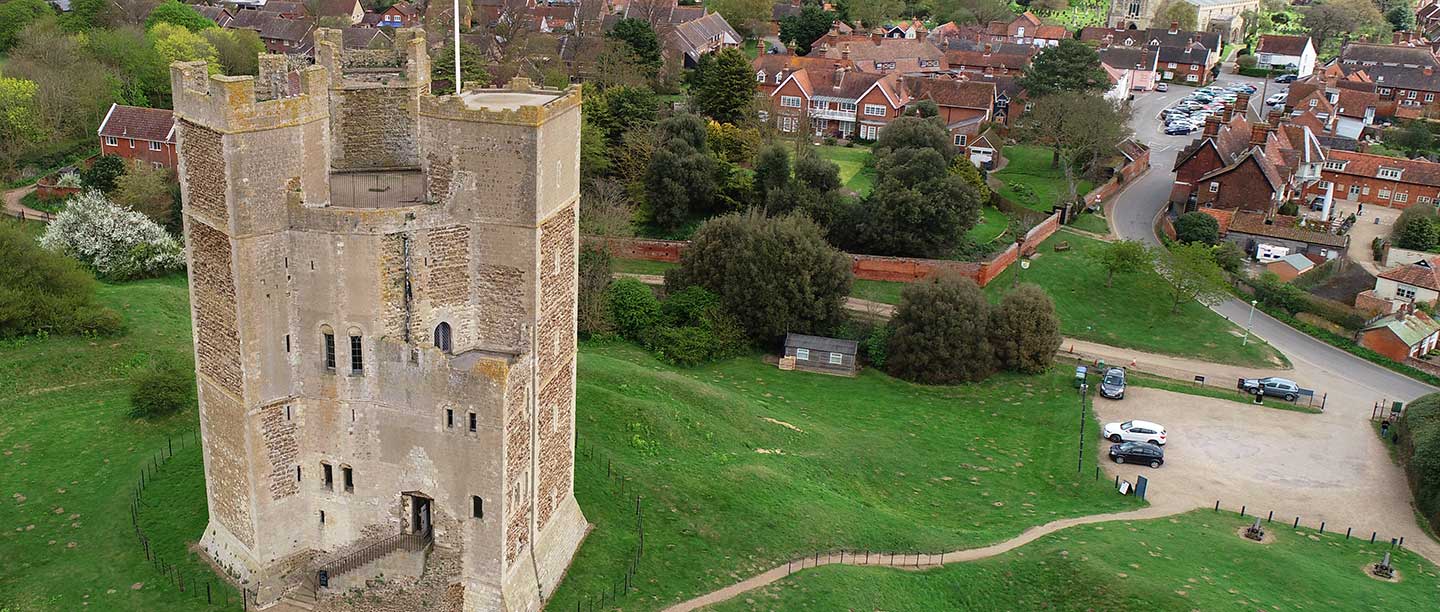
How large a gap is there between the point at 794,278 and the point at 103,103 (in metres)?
59.5

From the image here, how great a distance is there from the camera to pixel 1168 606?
34.1 m

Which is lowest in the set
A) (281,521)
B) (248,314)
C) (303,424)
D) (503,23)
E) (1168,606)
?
(1168,606)

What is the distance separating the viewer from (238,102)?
26.9 metres

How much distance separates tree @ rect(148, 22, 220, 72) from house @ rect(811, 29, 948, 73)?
56952 mm

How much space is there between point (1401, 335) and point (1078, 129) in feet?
103

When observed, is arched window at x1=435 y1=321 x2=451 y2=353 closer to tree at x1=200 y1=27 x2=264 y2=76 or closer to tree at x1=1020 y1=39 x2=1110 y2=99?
tree at x1=200 y1=27 x2=264 y2=76

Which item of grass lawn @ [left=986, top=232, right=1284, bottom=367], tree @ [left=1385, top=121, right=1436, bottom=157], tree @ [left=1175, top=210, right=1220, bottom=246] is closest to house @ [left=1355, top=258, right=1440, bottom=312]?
grass lawn @ [left=986, top=232, right=1284, bottom=367]

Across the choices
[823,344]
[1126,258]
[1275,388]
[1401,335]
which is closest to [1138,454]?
[1275,388]

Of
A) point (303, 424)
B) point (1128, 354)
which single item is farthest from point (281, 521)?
point (1128, 354)

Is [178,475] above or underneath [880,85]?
underneath

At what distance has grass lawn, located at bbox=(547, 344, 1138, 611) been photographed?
116 feet

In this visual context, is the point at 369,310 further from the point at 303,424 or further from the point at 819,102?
the point at 819,102

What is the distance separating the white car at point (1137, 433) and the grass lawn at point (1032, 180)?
33437 mm

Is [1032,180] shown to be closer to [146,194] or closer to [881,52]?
[881,52]
